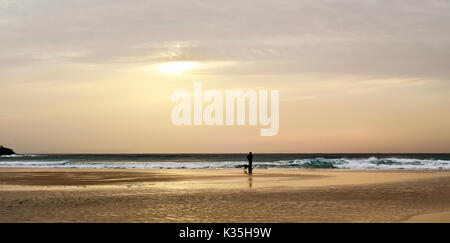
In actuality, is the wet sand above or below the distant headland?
below

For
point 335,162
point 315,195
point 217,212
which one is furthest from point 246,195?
point 335,162

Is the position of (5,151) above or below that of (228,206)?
above

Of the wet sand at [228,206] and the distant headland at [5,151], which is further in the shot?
the distant headland at [5,151]

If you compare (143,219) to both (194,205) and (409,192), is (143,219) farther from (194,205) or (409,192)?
(409,192)

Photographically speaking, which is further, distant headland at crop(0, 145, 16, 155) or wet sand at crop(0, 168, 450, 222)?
distant headland at crop(0, 145, 16, 155)

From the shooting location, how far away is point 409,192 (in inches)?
838

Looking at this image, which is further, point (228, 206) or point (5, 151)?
point (5, 151)

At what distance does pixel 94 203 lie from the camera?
17.3m

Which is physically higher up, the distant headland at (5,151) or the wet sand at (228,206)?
the distant headland at (5,151)
